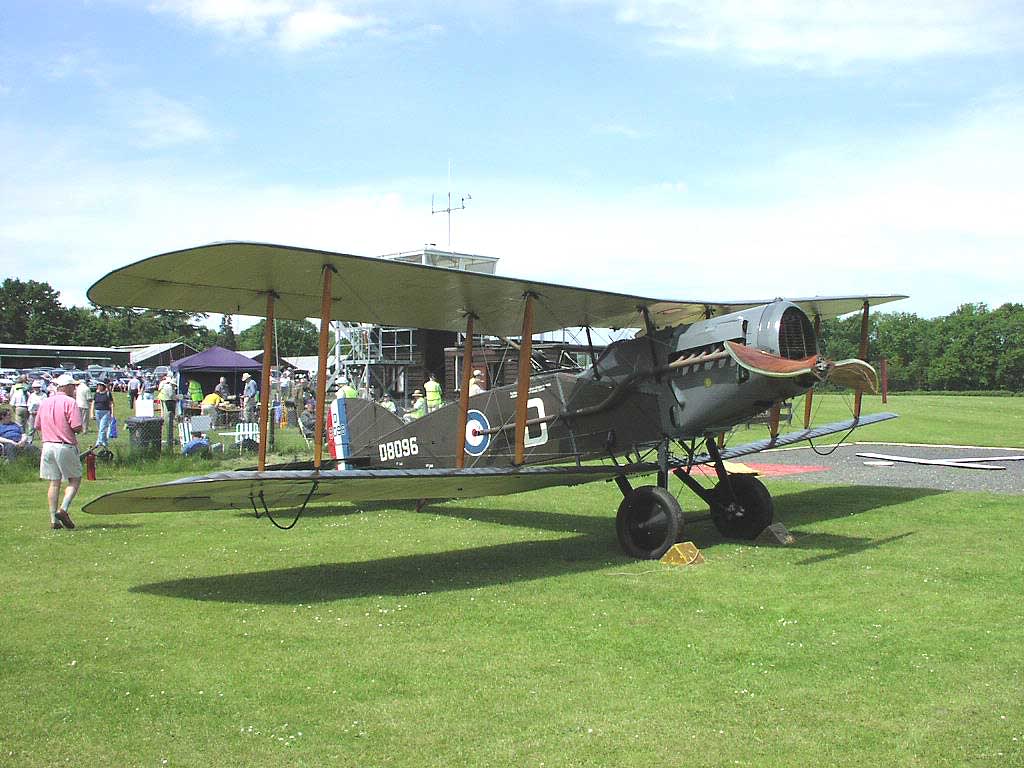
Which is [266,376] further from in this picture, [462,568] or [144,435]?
[144,435]

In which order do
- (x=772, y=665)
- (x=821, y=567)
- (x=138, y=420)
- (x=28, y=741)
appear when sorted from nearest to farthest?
1. (x=28, y=741)
2. (x=772, y=665)
3. (x=821, y=567)
4. (x=138, y=420)

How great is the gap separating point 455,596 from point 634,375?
334 cm

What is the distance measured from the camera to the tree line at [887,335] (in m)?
80.4

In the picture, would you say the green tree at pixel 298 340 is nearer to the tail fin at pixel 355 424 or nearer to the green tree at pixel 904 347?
the green tree at pixel 904 347

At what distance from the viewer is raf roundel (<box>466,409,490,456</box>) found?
1095 centimetres

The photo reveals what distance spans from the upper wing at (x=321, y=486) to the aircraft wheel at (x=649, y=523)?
0.50 m

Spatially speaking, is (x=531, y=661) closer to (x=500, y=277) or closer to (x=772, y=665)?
(x=772, y=665)

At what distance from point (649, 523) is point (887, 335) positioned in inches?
4063

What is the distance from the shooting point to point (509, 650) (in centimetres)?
580

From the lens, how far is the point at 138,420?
17734mm

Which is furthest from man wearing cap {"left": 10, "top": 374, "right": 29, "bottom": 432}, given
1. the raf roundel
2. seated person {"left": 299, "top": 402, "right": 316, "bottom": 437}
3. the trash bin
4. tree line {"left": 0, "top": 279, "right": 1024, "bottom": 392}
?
tree line {"left": 0, "top": 279, "right": 1024, "bottom": 392}

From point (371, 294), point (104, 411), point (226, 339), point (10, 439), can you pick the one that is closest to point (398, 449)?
point (371, 294)

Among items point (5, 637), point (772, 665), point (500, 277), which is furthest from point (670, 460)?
point (5, 637)

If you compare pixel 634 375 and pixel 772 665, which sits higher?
pixel 634 375
